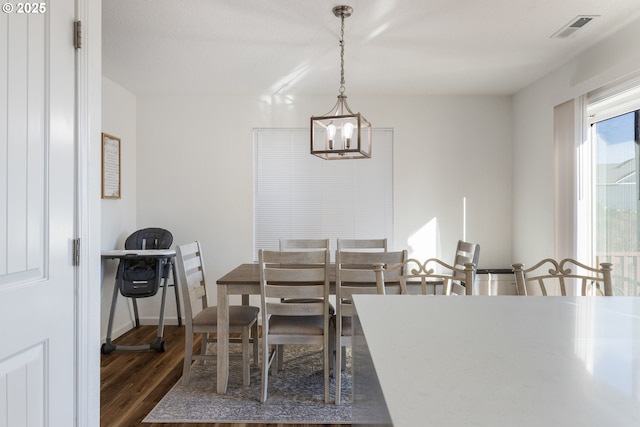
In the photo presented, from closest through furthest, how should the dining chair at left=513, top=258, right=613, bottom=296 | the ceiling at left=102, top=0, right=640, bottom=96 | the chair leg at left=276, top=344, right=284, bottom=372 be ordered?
the dining chair at left=513, top=258, right=613, bottom=296, the ceiling at left=102, top=0, right=640, bottom=96, the chair leg at left=276, top=344, right=284, bottom=372

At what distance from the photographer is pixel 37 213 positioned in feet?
3.98

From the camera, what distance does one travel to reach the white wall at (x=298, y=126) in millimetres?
4332

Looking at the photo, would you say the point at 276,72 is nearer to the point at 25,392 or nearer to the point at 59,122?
the point at 59,122

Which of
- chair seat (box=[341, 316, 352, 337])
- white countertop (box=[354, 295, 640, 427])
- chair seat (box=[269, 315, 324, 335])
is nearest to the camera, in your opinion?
white countertop (box=[354, 295, 640, 427])

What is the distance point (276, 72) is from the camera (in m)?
3.62

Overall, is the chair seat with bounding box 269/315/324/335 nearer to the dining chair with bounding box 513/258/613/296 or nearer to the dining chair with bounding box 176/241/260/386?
the dining chair with bounding box 176/241/260/386

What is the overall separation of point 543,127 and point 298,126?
236 centimetres

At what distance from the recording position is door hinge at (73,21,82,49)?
1368mm

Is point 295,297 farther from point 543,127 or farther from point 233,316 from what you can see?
point 543,127

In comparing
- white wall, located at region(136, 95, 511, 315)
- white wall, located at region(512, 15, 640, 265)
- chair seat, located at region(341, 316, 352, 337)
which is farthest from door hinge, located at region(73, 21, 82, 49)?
white wall, located at region(512, 15, 640, 265)

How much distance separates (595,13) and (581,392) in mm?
2804

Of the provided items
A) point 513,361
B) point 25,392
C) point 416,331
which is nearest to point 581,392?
point 513,361

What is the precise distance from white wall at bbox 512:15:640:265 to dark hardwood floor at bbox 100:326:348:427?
2.85m

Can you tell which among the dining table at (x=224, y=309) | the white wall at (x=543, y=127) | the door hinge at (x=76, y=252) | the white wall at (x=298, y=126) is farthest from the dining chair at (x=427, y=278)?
the door hinge at (x=76, y=252)
